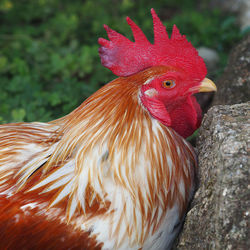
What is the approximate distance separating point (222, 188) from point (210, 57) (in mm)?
2908

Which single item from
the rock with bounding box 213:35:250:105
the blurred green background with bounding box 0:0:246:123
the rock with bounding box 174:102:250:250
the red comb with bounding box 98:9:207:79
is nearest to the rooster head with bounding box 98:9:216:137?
the red comb with bounding box 98:9:207:79

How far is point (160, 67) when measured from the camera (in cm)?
217

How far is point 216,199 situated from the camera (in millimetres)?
1817

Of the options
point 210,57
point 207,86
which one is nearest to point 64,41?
point 210,57

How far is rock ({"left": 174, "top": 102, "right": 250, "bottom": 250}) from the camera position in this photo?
5.60ft

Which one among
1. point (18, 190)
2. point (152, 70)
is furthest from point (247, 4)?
point (18, 190)

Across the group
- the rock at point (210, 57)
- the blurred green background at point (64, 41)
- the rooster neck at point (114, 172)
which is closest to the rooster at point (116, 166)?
the rooster neck at point (114, 172)

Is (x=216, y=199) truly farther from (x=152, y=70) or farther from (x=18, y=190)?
(x=18, y=190)

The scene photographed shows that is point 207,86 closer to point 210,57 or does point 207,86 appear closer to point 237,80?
point 237,80

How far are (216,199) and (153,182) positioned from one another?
0.40 metres

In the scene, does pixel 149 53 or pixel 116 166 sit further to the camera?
pixel 149 53

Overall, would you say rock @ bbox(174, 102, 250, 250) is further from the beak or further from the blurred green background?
the blurred green background

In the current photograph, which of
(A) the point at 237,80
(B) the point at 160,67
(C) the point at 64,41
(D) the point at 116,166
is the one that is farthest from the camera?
(C) the point at 64,41

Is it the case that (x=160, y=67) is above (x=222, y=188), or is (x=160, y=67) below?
above
